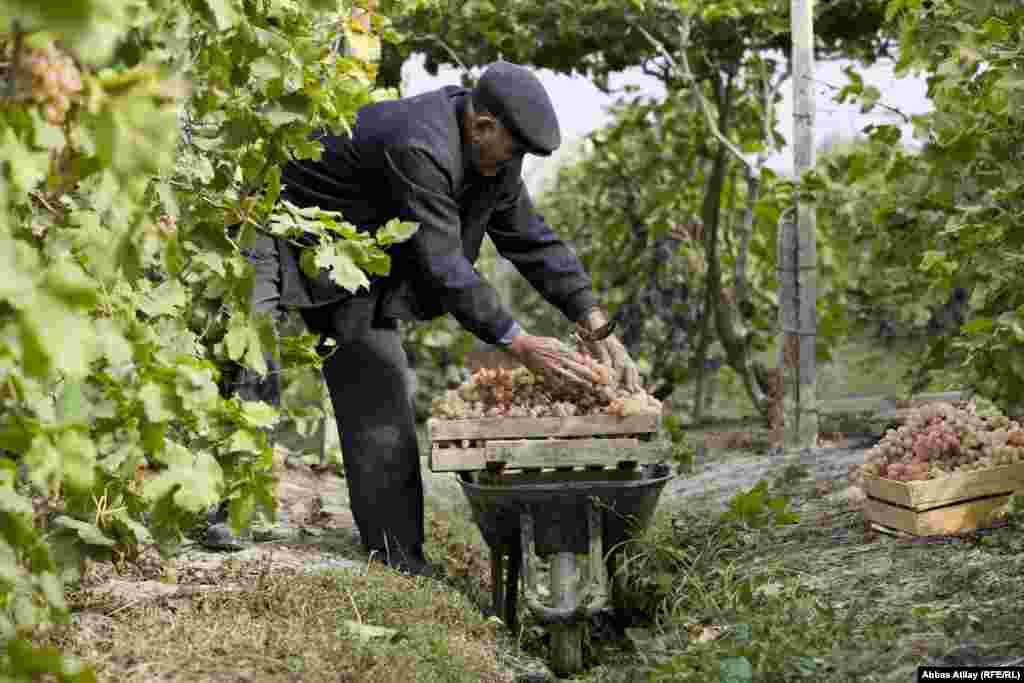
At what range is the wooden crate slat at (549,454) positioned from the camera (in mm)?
3639

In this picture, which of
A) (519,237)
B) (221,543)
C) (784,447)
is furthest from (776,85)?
(221,543)

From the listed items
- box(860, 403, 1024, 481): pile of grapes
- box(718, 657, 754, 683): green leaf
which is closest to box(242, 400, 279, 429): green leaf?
box(718, 657, 754, 683): green leaf

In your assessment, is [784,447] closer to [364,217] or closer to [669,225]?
[669,225]

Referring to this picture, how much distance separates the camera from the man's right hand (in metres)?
3.74

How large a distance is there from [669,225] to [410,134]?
4.60 metres

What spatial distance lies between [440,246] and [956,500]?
183cm

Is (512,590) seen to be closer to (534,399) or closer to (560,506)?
(560,506)

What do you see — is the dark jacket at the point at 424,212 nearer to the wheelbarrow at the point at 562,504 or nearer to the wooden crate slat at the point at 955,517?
the wheelbarrow at the point at 562,504

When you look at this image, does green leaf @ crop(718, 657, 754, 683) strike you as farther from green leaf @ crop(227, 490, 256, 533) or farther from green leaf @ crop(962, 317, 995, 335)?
green leaf @ crop(962, 317, 995, 335)

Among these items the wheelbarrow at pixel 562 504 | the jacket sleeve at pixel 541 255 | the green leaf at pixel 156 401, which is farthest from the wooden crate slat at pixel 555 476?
the green leaf at pixel 156 401

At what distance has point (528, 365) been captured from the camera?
149 inches

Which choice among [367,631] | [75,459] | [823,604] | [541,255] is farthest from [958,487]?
[75,459]

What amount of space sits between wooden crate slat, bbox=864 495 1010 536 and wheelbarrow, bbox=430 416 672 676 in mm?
789

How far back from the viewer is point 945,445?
3900mm
